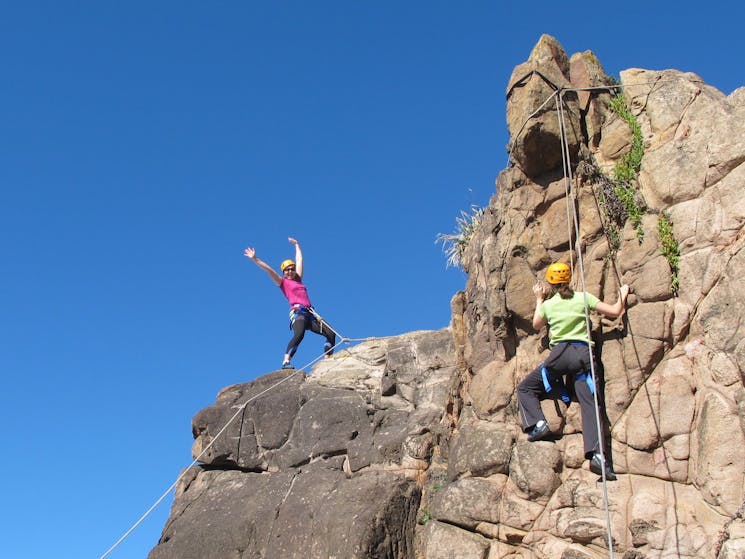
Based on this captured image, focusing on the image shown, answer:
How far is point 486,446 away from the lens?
13602 millimetres

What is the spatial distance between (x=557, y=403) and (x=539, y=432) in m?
0.56

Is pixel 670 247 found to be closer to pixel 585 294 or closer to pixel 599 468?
pixel 585 294

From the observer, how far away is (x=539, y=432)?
1297cm

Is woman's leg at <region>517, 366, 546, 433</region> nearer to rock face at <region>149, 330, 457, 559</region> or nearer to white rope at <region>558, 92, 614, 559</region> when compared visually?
white rope at <region>558, 92, 614, 559</region>

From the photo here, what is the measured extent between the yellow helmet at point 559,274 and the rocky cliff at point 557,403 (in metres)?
0.30

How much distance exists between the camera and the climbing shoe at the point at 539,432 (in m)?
12.9

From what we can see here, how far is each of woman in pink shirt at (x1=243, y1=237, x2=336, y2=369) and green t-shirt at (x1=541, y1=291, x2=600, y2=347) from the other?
7782mm

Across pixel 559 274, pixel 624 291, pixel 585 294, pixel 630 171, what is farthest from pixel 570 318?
pixel 630 171

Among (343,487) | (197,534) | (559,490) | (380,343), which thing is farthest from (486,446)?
(380,343)

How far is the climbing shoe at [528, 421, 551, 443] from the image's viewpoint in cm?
1294

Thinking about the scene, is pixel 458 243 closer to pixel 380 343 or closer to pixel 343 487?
pixel 380 343

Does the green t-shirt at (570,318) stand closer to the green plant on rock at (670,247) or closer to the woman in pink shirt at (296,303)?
the green plant on rock at (670,247)

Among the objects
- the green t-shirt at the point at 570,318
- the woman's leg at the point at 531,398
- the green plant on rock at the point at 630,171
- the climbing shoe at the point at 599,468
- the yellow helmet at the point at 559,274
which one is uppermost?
the green plant on rock at the point at 630,171

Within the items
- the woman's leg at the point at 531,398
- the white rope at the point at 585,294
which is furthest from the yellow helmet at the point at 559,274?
the woman's leg at the point at 531,398
